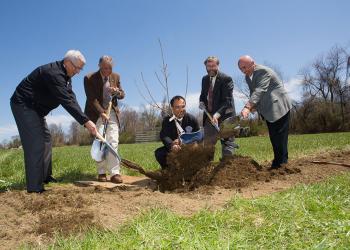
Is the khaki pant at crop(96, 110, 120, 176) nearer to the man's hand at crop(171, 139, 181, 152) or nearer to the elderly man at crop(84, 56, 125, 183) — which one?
the elderly man at crop(84, 56, 125, 183)

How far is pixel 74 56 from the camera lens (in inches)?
199

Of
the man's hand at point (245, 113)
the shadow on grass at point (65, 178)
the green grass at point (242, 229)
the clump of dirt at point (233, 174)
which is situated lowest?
the green grass at point (242, 229)

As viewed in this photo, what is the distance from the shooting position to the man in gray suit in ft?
19.7

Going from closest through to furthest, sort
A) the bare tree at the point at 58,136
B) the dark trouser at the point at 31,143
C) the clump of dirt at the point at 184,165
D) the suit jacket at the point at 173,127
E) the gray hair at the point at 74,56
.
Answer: the dark trouser at the point at 31,143 → the gray hair at the point at 74,56 → the clump of dirt at the point at 184,165 → the suit jacket at the point at 173,127 → the bare tree at the point at 58,136

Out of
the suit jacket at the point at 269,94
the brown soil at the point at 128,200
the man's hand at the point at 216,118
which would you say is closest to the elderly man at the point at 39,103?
the brown soil at the point at 128,200

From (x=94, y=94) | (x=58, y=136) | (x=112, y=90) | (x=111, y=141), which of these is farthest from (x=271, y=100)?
(x=58, y=136)

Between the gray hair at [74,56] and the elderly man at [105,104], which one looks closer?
the gray hair at [74,56]

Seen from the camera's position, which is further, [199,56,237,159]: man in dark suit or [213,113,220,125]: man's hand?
[199,56,237,159]: man in dark suit

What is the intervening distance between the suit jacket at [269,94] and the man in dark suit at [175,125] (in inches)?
43.3

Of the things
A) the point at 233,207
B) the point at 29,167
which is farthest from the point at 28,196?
the point at 233,207

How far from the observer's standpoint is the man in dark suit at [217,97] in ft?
20.5

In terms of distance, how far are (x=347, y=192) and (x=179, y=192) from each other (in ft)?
6.77

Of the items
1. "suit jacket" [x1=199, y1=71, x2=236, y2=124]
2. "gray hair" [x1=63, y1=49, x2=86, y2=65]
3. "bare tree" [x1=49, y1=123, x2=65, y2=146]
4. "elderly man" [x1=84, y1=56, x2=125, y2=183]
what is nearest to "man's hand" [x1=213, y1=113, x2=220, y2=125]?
"suit jacket" [x1=199, y1=71, x2=236, y2=124]

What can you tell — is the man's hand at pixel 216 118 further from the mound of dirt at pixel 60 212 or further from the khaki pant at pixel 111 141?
the mound of dirt at pixel 60 212
